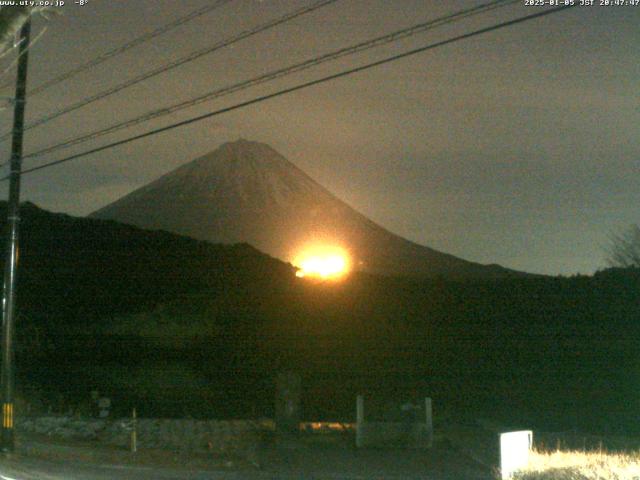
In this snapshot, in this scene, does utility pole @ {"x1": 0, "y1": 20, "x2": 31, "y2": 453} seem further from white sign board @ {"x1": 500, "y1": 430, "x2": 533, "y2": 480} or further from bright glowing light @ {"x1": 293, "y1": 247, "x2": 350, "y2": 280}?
bright glowing light @ {"x1": 293, "y1": 247, "x2": 350, "y2": 280}

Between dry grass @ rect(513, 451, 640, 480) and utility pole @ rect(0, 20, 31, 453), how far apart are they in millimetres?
10655

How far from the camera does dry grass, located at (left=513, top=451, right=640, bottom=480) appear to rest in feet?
35.3

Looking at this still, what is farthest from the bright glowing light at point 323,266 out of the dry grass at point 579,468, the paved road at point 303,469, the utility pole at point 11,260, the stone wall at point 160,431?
the dry grass at point 579,468

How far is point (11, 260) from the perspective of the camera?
691 inches

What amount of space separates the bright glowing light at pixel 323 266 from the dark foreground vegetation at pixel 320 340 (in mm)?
1581

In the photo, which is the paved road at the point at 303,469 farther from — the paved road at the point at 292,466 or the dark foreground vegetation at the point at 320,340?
the dark foreground vegetation at the point at 320,340

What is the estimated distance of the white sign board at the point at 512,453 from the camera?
39.9 feet

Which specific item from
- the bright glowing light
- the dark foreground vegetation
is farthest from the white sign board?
the bright glowing light

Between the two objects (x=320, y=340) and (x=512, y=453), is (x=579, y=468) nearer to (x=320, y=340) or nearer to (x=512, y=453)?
(x=512, y=453)

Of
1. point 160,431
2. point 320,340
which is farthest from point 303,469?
point 320,340

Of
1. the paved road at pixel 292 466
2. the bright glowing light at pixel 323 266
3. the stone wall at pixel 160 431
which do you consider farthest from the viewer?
the bright glowing light at pixel 323 266

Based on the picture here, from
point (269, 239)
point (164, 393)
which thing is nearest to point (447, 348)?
point (164, 393)

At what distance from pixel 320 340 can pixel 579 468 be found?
24.8 metres

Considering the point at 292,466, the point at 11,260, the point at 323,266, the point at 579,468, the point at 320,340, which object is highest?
the point at 323,266
